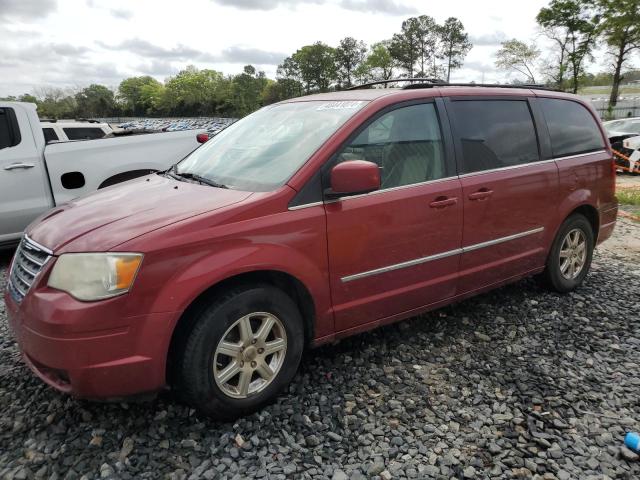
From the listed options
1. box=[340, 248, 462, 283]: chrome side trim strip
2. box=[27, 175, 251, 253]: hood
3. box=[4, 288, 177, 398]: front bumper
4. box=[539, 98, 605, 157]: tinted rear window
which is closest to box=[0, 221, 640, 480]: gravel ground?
box=[4, 288, 177, 398]: front bumper

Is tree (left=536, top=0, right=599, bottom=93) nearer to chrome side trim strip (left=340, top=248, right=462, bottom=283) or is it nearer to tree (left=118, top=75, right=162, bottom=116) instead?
chrome side trim strip (left=340, top=248, right=462, bottom=283)

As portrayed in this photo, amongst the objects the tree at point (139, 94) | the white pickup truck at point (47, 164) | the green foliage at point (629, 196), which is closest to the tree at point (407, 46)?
the tree at point (139, 94)

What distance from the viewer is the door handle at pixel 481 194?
132 inches

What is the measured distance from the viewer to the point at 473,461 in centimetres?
235

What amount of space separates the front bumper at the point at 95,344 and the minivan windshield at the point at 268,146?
0.98m

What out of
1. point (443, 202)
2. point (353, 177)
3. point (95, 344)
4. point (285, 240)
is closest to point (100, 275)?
point (95, 344)

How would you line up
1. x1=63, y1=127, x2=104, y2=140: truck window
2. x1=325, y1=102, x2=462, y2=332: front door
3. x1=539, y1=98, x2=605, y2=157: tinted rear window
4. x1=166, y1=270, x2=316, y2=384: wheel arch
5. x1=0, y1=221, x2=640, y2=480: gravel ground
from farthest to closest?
x1=63, y1=127, x2=104, y2=140: truck window, x1=539, y1=98, x2=605, y2=157: tinted rear window, x1=325, y1=102, x2=462, y2=332: front door, x1=166, y1=270, x2=316, y2=384: wheel arch, x1=0, y1=221, x2=640, y2=480: gravel ground

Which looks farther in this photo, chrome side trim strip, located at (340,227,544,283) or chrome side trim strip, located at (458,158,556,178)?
chrome side trim strip, located at (458,158,556,178)

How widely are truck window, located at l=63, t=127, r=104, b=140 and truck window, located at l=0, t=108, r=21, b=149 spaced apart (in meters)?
4.54

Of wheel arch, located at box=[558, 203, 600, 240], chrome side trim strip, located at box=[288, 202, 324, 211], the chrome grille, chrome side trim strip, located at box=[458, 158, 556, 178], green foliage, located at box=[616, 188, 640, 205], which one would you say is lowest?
green foliage, located at box=[616, 188, 640, 205]

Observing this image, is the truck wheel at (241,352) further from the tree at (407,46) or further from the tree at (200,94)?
the tree at (200,94)

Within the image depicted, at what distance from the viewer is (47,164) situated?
5.54 m

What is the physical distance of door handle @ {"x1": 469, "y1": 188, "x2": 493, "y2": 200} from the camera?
11.0 ft

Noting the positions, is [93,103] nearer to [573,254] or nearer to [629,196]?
[629,196]
